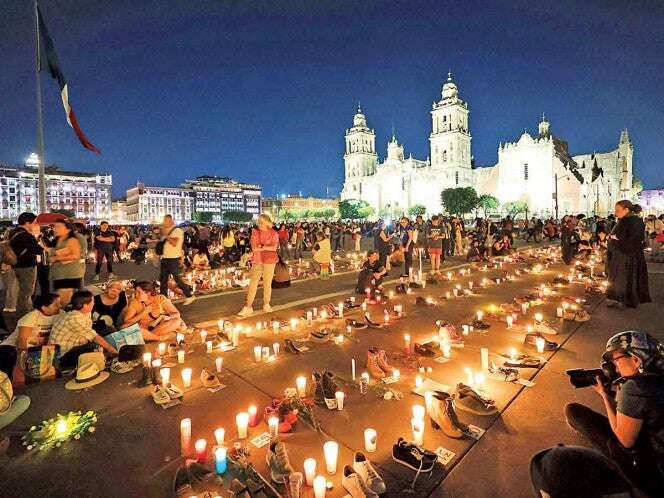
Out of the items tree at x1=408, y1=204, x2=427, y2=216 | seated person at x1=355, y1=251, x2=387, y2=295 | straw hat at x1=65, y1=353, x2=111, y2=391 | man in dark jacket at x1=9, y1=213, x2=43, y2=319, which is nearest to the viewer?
straw hat at x1=65, y1=353, x2=111, y2=391

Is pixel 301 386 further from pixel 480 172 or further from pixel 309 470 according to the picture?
pixel 480 172

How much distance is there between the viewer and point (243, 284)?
37.2 feet

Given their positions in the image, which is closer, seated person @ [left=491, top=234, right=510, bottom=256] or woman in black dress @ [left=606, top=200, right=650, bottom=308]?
woman in black dress @ [left=606, top=200, right=650, bottom=308]

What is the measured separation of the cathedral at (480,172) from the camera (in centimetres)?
6494

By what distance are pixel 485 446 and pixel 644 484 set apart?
1.10 meters

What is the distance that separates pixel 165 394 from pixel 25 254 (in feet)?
17.8

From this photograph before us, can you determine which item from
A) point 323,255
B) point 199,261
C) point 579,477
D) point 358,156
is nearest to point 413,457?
point 579,477

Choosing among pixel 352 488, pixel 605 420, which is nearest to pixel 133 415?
pixel 352 488

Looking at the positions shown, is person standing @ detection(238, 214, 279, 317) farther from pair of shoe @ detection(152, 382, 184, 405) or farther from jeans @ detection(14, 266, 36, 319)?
jeans @ detection(14, 266, 36, 319)

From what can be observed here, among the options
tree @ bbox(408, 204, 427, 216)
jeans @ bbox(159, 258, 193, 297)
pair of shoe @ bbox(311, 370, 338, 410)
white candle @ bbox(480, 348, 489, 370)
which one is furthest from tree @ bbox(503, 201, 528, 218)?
pair of shoe @ bbox(311, 370, 338, 410)

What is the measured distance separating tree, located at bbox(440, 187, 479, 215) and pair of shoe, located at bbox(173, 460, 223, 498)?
72801mm

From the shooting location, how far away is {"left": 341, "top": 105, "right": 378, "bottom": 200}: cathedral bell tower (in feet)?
358

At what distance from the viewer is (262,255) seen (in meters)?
7.68

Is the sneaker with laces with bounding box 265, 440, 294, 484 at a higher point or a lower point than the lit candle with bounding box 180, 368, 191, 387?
lower
